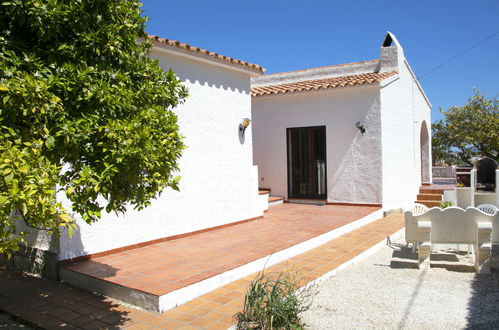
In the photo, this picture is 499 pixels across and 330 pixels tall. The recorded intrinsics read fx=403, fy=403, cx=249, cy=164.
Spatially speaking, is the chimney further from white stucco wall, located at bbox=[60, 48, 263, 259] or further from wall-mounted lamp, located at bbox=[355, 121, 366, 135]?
white stucco wall, located at bbox=[60, 48, 263, 259]

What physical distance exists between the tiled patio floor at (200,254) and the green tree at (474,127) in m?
18.4

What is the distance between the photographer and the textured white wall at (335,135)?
12094 millimetres

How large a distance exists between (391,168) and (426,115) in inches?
285

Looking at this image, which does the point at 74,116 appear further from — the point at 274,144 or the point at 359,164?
the point at 274,144

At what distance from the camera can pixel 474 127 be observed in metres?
25.6

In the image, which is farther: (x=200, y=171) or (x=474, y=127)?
(x=474, y=127)

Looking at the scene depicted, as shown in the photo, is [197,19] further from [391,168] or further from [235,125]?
[391,168]

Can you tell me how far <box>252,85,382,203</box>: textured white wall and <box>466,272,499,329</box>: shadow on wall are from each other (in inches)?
242

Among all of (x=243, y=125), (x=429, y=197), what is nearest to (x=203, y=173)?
(x=243, y=125)

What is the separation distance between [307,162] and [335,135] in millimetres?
1357

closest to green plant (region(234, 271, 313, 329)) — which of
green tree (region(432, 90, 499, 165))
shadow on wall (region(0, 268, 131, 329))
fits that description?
shadow on wall (region(0, 268, 131, 329))

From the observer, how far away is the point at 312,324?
4.50 metres

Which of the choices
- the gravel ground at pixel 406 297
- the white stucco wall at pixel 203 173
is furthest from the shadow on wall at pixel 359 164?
the gravel ground at pixel 406 297

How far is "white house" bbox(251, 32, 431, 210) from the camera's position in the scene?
1213 cm
